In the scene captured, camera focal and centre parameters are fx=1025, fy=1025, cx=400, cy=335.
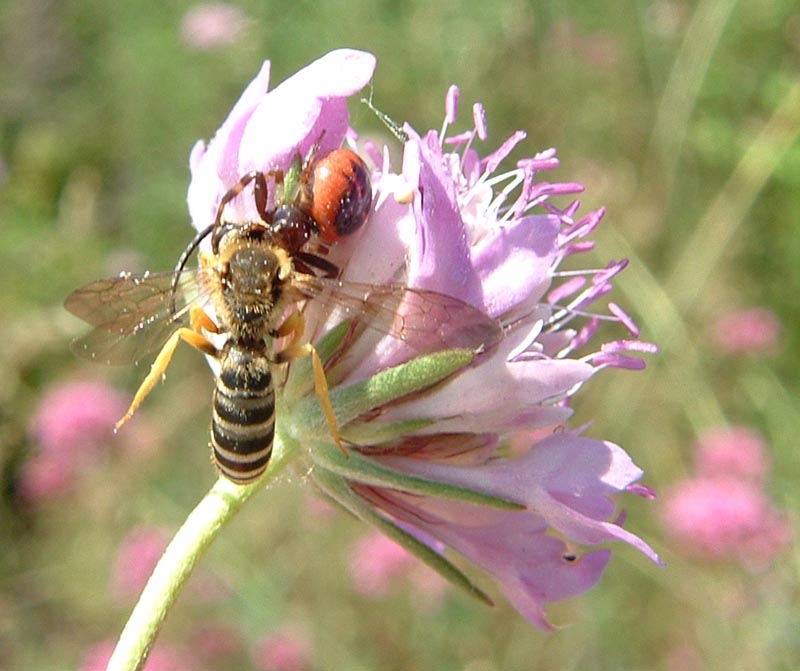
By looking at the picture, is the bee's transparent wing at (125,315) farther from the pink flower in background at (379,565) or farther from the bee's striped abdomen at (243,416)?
the pink flower in background at (379,565)

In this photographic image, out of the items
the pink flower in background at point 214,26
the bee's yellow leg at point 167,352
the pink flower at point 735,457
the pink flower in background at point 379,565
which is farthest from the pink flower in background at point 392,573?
the pink flower in background at point 214,26

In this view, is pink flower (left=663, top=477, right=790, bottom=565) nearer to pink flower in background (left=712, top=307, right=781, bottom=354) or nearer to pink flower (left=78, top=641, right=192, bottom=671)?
pink flower in background (left=712, top=307, right=781, bottom=354)

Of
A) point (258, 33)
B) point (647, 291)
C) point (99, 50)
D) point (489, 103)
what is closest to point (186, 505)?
point (647, 291)

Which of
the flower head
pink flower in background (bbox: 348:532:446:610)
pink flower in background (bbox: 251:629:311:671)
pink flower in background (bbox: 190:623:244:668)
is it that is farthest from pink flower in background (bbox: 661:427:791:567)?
the flower head

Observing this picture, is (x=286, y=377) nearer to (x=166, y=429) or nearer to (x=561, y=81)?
(x=166, y=429)

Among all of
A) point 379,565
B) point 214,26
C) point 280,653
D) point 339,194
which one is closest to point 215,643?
point 280,653

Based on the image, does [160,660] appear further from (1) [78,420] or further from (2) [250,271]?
(2) [250,271]
